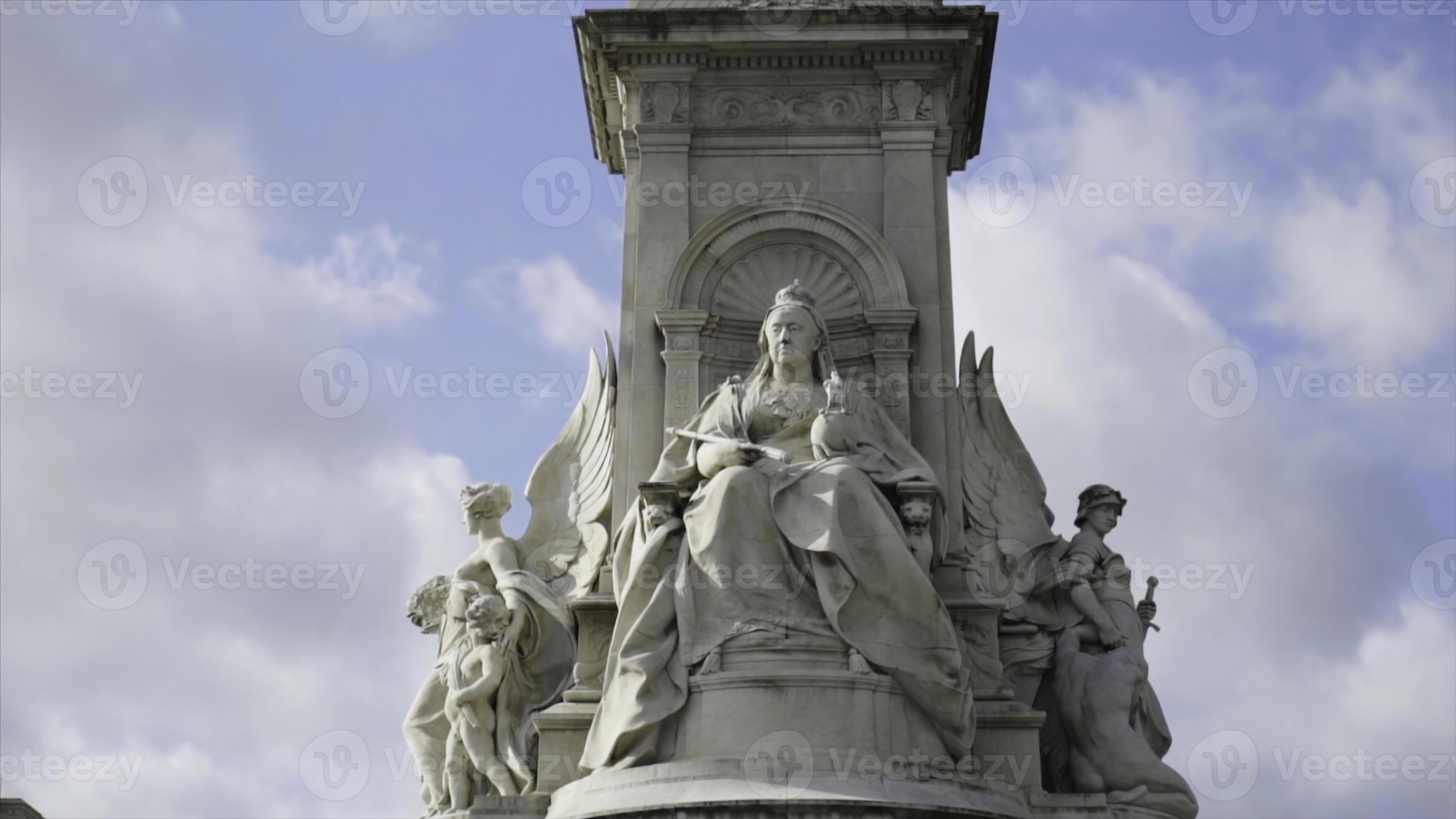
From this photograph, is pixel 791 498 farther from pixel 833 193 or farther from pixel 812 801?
pixel 833 193

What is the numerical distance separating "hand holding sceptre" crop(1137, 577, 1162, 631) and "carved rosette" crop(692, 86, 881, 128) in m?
5.57

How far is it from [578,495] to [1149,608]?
5.93 m

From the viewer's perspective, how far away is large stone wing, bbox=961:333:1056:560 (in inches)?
744

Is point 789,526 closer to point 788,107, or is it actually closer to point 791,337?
point 791,337

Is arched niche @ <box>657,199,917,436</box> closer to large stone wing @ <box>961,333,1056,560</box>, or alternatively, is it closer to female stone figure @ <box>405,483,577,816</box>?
large stone wing @ <box>961,333,1056,560</box>

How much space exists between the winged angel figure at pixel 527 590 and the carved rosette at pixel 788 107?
8.87 ft

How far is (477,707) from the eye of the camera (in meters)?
17.9

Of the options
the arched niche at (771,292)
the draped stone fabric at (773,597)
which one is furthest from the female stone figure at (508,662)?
the arched niche at (771,292)

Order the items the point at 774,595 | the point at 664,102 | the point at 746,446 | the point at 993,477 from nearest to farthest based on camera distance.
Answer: the point at 774,595
the point at 746,446
the point at 993,477
the point at 664,102

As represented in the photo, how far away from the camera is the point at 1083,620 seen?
18531mm

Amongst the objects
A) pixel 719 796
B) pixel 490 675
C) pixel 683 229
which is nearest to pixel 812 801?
pixel 719 796

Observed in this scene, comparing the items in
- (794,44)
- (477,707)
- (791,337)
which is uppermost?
(794,44)

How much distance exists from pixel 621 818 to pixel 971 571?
191 inches

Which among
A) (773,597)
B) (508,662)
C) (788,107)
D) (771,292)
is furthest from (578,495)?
(788,107)
